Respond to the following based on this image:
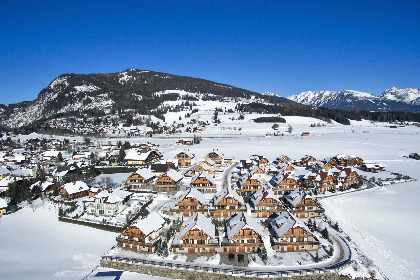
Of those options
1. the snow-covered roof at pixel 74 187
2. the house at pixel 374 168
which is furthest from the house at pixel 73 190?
the house at pixel 374 168

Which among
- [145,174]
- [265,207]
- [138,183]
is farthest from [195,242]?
[145,174]

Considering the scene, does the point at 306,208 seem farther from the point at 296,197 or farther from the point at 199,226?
the point at 199,226

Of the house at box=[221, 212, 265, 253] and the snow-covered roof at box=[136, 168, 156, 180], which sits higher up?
the snow-covered roof at box=[136, 168, 156, 180]

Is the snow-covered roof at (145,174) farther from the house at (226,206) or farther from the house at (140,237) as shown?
the house at (140,237)

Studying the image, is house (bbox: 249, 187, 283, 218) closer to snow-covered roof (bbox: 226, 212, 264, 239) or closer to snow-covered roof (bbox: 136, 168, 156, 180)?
snow-covered roof (bbox: 226, 212, 264, 239)

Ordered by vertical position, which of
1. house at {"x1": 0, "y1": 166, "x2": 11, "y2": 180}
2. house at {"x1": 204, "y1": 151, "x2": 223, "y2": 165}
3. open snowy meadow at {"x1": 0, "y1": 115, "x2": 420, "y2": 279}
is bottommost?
open snowy meadow at {"x1": 0, "y1": 115, "x2": 420, "y2": 279}

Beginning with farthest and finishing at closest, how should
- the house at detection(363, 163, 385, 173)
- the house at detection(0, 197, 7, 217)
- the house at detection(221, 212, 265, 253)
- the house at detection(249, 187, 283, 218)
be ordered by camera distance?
the house at detection(363, 163, 385, 173)
the house at detection(0, 197, 7, 217)
the house at detection(249, 187, 283, 218)
the house at detection(221, 212, 265, 253)

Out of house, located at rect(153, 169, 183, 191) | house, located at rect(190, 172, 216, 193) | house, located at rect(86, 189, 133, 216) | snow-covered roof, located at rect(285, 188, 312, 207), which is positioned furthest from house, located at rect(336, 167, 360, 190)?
house, located at rect(86, 189, 133, 216)
